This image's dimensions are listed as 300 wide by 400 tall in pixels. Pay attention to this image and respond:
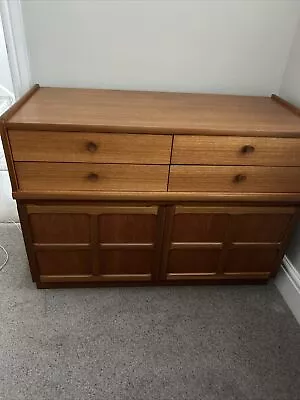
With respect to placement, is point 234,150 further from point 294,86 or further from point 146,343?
point 146,343

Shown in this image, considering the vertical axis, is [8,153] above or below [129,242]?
above

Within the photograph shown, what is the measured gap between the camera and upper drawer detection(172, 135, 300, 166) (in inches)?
42.2

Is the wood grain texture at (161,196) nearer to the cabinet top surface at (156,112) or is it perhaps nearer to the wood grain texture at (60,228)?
the wood grain texture at (60,228)

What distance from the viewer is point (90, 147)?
105cm

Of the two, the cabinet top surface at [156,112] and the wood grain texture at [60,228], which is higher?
the cabinet top surface at [156,112]

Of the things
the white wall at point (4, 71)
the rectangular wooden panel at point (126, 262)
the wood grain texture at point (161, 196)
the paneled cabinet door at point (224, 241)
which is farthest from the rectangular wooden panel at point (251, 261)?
the white wall at point (4, 71)

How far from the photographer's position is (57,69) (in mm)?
1355

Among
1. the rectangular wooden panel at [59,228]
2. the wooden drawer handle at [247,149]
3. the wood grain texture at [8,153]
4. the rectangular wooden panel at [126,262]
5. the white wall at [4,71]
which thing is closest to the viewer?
the wood grain texture at [8,153]

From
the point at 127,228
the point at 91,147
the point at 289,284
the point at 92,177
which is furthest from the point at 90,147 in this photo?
the point at 289,284

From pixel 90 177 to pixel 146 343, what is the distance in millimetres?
671

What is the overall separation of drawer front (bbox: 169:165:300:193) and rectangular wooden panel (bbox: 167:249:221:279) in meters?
0.31

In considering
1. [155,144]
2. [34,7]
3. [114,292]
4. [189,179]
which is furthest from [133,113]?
[114,292]

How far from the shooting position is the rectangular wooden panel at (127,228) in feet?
4.00

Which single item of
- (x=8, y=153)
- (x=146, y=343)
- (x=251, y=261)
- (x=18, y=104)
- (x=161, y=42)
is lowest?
(x=146, y=343)
